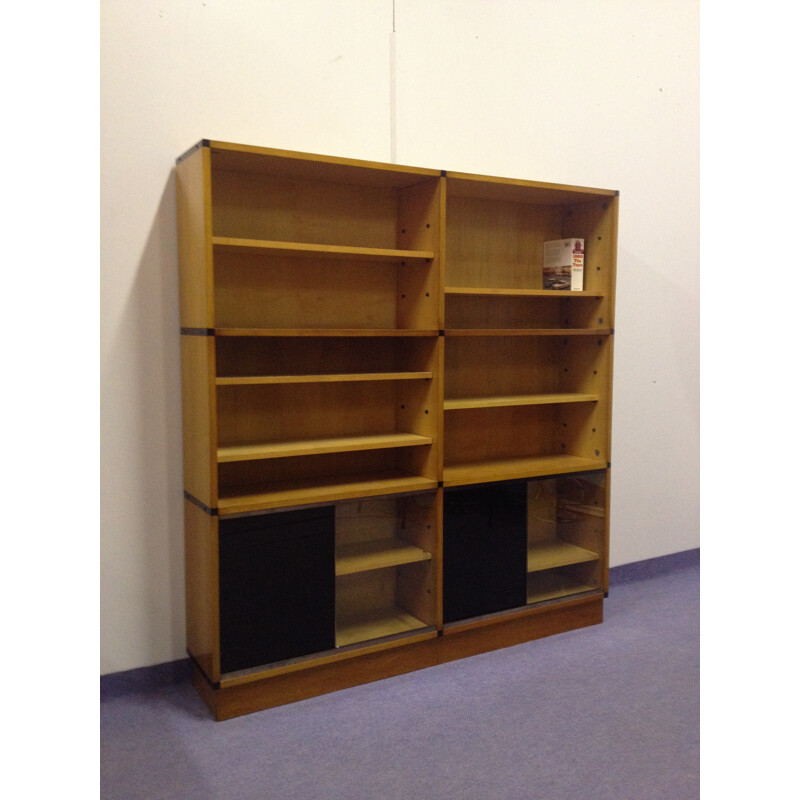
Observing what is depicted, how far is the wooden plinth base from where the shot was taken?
249cm

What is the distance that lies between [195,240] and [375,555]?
4.25 ft

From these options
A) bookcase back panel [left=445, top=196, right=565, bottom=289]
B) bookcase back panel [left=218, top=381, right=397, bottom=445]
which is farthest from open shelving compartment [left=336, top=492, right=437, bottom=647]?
bookcase back panel [left=445, top=196, right=565, bottom=289]

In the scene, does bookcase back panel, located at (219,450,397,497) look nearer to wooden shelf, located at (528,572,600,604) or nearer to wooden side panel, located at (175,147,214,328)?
wooden side panel, located at (175,147,214,328)

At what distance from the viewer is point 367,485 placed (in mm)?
2742

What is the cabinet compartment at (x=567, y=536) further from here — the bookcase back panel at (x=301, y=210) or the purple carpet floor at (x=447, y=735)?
the bookcase back panel at (x=301, y=210)

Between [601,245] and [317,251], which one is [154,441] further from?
[601,245]

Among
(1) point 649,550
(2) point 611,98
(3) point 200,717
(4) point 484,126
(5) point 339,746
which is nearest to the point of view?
(5) point 339,746

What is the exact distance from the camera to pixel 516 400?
3.05 meters

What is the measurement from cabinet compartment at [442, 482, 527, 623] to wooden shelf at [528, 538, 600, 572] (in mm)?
118

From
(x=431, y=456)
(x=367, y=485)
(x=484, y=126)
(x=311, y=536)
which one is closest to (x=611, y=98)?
(x=484, y=126)

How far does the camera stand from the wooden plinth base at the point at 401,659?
2.49m

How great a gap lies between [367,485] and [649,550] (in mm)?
1946
